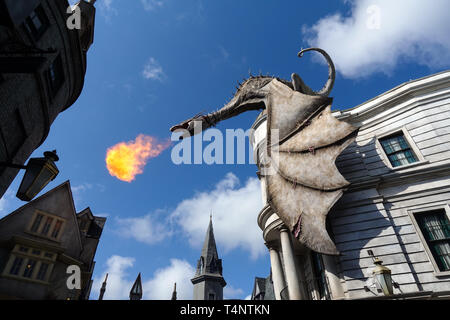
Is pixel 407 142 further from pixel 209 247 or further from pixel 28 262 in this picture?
pixel 209 247

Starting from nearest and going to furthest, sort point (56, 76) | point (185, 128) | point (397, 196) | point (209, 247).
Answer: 1. point (397, 196)
2. point (56, 76)
3. point (185, 128)
4. point (209, 247)

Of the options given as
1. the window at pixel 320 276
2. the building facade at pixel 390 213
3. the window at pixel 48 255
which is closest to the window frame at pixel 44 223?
the window at pixel 48 255

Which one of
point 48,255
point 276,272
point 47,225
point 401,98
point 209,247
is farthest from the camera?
point 209,247

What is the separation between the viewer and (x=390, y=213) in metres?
10.0

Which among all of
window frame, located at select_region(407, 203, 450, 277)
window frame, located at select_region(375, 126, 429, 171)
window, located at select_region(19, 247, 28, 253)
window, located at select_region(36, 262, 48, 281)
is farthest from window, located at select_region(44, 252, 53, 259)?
window frame, located at select_region(375, 126, 429, 171)

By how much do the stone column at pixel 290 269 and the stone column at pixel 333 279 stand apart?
121 cm

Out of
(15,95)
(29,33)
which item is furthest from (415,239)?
(29,33)

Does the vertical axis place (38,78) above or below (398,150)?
above

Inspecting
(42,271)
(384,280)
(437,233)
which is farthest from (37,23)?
(437,233)

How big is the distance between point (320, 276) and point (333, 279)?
73.2 inches

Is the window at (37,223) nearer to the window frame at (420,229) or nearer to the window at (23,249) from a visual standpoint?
the window at (23,249)

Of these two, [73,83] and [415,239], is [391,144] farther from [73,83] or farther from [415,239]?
[73,83]

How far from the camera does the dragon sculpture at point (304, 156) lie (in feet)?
30.5

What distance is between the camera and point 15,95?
28.6 feet
